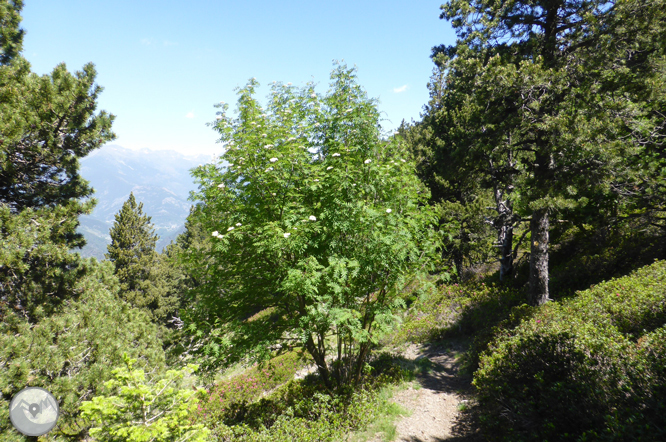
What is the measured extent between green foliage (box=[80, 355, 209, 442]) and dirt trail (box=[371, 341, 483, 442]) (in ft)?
12.9

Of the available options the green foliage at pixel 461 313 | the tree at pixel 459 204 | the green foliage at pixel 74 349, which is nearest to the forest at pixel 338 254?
the green foliage at pixel 74 349

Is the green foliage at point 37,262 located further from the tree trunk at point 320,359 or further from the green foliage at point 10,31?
the tree trunk at point 320,359

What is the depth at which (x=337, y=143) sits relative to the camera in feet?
21.9

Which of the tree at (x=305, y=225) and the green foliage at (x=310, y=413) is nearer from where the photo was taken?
the tree at (x=305, y=225)

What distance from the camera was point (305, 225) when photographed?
5676 mm

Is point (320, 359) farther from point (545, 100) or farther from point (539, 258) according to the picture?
point (545, 100)

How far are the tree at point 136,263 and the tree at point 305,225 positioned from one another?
81.7ft

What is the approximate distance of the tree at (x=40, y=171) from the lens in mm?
6059

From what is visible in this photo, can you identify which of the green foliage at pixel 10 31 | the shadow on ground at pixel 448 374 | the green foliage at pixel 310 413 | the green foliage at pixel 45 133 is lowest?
the shadow on ground at pixel 448 374

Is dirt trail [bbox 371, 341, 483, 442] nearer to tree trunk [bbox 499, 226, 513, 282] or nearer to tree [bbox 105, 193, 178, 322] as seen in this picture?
tree trunk [bbox 499, 226, 513, 282]

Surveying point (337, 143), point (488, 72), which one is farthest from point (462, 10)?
point (337, 143)

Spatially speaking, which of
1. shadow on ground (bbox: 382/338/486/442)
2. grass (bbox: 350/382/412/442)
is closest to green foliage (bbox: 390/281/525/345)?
shadow on ground (bbox: 382/338/486/442)

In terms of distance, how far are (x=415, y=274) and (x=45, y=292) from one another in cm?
805

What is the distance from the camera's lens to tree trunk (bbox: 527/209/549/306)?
8.66 metres
